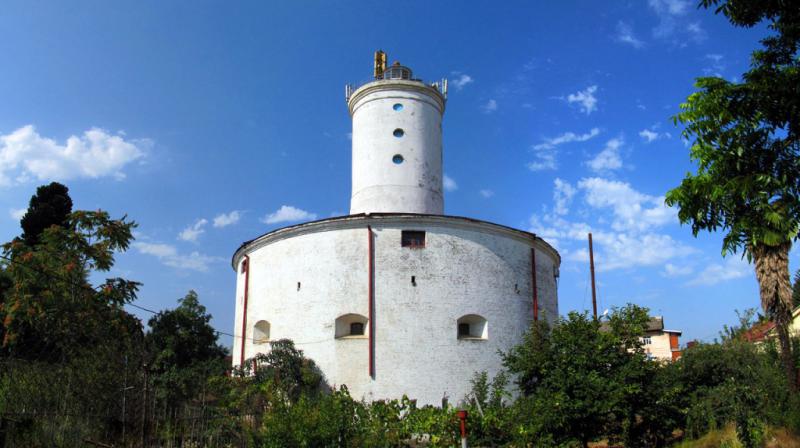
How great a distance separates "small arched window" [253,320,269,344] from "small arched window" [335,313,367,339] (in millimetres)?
2821

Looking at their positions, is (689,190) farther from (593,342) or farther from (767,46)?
(593,342)

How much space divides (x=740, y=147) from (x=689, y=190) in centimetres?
69

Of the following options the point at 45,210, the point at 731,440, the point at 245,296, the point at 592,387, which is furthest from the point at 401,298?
the point at 45,210

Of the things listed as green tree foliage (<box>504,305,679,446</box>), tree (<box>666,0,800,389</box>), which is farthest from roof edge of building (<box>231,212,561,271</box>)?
tree (<box>666,0,800,389</box>)

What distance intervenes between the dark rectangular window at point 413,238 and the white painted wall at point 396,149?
8.96 feet

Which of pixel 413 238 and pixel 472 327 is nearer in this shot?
pixel 413 238

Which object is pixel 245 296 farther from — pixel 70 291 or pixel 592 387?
pixel 592 387

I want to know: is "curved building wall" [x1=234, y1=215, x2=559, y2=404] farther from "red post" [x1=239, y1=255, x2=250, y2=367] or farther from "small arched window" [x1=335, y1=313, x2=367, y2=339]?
"red post" [x1=239, y1=255, x2=250, y2=367]

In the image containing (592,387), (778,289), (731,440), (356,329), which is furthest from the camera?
(356,329)

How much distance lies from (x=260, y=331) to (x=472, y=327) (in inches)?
255

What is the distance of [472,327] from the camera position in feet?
59.4

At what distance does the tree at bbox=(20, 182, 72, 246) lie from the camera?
1027 inches

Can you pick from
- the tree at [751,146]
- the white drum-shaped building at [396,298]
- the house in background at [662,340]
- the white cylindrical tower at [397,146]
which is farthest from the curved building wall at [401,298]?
the house in background at [662,340]

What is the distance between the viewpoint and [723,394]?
51.1 feet
